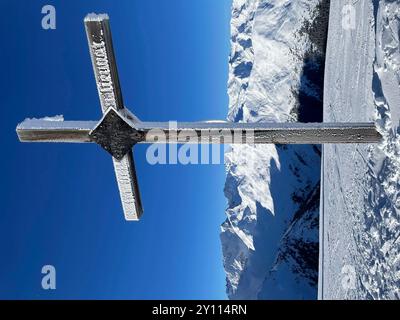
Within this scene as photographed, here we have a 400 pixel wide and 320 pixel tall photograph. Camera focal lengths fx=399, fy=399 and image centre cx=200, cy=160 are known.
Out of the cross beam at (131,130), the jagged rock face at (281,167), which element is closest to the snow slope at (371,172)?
the cross beam at (131,130)

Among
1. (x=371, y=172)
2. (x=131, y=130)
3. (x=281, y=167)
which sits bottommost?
(x=371, y=172)

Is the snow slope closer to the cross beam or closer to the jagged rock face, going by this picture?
the cross beam

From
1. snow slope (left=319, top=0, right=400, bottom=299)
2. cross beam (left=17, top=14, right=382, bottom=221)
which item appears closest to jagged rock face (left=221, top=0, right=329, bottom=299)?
snow slope (left=319, top=0, right=400, bottom=299)

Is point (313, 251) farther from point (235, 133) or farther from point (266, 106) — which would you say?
point (235, 133)

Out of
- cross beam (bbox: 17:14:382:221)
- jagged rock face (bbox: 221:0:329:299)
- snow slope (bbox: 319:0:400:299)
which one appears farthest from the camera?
jagged rock face (bbox: 221:0:329:299)

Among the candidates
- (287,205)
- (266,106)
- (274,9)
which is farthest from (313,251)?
(274,9)

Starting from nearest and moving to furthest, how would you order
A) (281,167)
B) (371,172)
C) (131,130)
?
(131,130) < (371,172) < (281,167)

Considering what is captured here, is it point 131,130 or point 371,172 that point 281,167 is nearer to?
point 371,172

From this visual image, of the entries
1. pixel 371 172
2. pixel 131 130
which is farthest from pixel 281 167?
pixel 131 130
